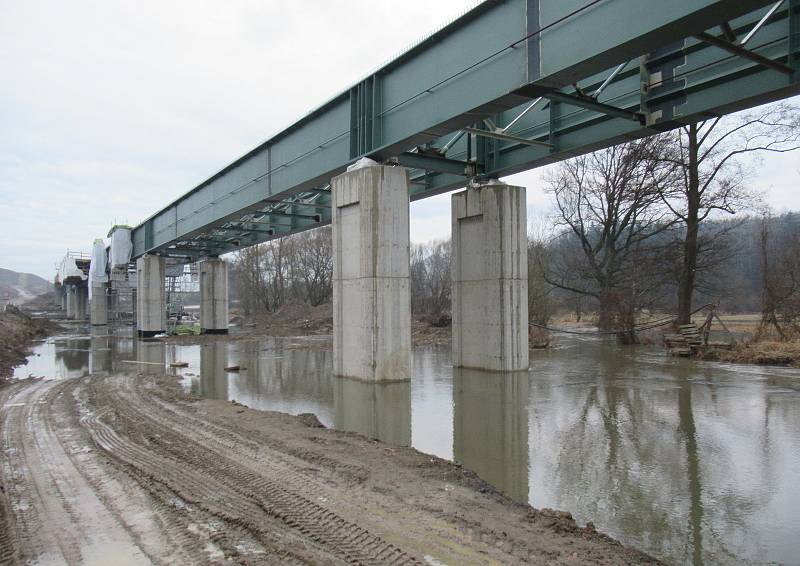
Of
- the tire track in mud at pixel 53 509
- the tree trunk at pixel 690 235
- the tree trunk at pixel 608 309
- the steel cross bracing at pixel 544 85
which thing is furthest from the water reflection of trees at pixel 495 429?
the tree trunk at pixel 608 309

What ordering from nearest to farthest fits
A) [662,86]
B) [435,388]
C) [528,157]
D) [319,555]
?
[319,555], [662,86], [435,388], [528,157]

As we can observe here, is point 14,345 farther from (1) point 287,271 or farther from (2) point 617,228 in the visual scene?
(1) point 287,271

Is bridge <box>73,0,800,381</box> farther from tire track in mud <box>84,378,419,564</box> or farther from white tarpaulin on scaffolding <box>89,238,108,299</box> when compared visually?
white tarpaulin on scaffolding <box>89,238,108,299</box>

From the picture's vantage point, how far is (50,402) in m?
11.5

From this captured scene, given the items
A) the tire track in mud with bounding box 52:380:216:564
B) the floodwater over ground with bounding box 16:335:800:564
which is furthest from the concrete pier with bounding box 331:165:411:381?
the tire track in mud with bounding box 52:380:216:564

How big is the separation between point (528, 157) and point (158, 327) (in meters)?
29.4

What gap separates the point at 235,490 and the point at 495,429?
14.6 ft

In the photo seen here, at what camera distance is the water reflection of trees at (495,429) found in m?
6.45

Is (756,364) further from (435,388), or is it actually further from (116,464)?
(116,464)

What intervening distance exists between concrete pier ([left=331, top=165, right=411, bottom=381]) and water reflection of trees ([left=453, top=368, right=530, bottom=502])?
1842 mm

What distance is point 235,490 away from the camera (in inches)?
225

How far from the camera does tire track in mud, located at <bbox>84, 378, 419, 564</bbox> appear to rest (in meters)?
4.34

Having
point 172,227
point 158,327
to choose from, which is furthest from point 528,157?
point 158,327

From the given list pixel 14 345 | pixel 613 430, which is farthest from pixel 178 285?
pixel 613 430
